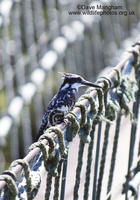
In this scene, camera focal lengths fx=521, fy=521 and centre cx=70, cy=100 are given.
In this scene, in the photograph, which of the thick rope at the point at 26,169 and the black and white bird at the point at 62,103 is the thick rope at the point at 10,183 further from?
the black and white bird at the point at 62,103

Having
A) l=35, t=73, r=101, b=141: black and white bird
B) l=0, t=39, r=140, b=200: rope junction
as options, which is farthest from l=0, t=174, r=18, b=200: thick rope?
l=35, t=73, r=101, b=141: black and white bird

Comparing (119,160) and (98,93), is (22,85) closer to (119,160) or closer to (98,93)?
(119,160)

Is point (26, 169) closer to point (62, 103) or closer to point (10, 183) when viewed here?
point (10, 183)

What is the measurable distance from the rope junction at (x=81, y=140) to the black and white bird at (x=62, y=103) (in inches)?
16.5

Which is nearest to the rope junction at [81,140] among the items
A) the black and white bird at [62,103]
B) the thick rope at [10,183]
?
the thick rope at [10,183]

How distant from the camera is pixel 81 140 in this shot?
5.98ft

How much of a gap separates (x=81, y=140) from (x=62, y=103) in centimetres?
91

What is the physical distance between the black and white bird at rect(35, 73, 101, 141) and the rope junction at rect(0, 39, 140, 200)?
16.5 inches

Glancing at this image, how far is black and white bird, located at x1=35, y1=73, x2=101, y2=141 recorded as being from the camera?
2.65 meters

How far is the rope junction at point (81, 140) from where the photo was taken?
1496 mm

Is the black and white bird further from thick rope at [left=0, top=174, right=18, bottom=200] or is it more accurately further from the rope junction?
thick rope at [left=0, top=174, right=18, bottom=200]

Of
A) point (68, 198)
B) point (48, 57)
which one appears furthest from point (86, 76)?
point (68, 198)

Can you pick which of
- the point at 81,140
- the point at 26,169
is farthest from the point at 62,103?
the point at 26,169

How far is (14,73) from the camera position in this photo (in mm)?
4707
